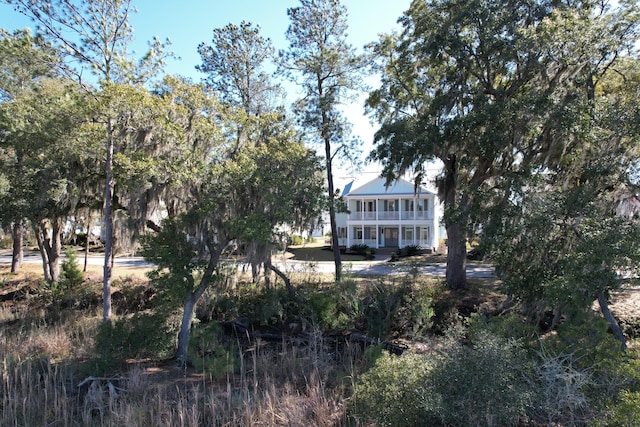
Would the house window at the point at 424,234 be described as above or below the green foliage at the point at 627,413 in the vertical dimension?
above

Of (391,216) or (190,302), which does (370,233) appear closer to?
(391,216)

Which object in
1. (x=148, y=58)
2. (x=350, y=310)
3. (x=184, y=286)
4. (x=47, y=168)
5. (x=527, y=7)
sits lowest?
(x=350, y=310)

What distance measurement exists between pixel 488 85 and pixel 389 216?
22.4 m

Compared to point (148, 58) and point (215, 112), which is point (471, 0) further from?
point (148, 58)

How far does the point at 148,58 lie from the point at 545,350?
428 inches

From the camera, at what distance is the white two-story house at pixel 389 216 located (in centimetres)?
3303

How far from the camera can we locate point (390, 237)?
116ft

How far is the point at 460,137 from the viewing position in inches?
441

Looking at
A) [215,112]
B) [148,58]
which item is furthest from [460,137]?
[148,58]

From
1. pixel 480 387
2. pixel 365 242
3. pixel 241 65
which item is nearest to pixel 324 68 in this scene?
pixel 241 65

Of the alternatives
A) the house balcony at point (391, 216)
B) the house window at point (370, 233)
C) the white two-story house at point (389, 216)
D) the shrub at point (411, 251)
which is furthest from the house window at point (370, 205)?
the shrub at point (411, 251)

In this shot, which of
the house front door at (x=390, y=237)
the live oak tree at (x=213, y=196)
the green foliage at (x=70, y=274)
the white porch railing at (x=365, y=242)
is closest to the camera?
the live oak tree at (x=213, y=196)

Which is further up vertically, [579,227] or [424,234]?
[424,234]

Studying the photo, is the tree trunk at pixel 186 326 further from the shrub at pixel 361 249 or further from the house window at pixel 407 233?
the house window at pixel 407 233
